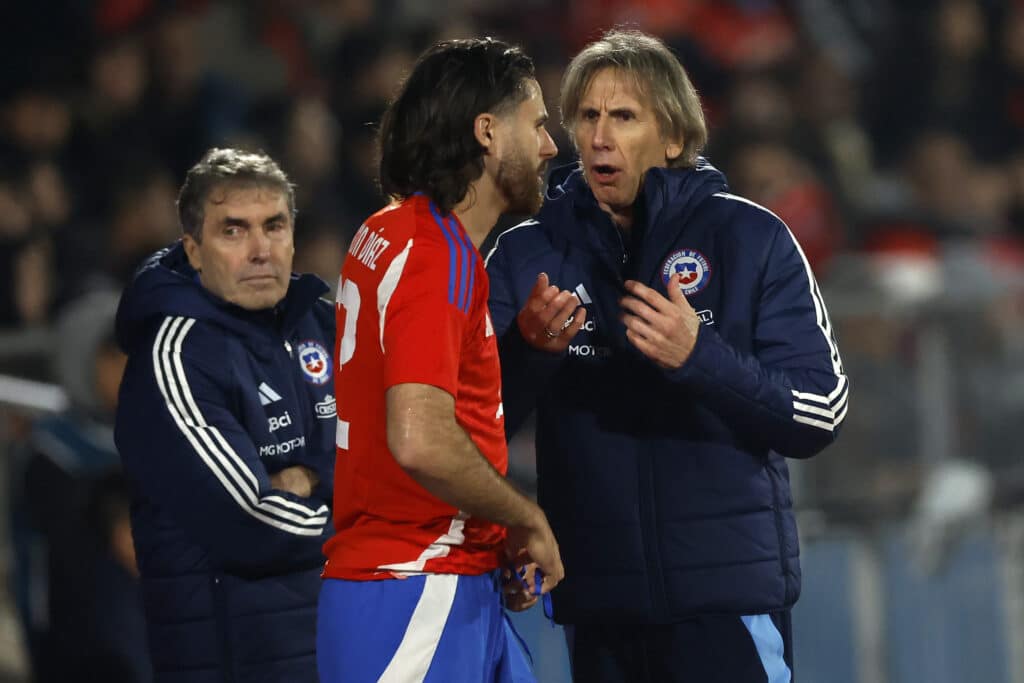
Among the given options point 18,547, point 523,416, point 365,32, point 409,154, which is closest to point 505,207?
point 409,154

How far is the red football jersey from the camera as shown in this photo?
8.70ft

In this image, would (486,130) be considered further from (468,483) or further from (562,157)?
(562,157)

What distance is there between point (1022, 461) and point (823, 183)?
10.5 feet

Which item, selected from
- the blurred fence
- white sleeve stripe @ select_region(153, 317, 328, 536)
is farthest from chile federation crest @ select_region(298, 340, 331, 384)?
the blurred fence

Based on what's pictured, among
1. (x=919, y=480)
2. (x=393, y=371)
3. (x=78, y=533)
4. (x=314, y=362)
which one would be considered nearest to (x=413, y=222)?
(x=393, y=371)

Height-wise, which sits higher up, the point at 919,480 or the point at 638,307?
the point at 638,307

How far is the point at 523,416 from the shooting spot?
125 inches

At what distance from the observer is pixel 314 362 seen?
142 inches

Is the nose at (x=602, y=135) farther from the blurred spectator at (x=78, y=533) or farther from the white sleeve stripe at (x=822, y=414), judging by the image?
the blurred spectator at (x=78, y=533)

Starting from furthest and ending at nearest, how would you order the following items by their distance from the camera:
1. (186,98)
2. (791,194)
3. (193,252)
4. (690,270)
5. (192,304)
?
(791,194) → (186,98) → (193,252) → (192,304) → (690,270)

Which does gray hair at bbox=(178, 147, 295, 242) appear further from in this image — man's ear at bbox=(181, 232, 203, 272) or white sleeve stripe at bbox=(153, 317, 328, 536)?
white sleeve stripe at bbox=(153, 317, 328, 536)

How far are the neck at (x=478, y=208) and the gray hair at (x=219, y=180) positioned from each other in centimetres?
91

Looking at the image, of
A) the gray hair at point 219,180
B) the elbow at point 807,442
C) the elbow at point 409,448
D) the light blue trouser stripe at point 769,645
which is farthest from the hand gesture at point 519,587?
the gray hair at point 219,180

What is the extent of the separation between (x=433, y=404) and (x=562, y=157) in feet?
17.6
